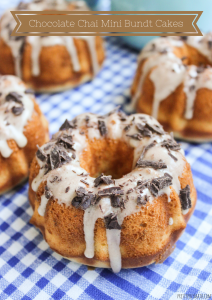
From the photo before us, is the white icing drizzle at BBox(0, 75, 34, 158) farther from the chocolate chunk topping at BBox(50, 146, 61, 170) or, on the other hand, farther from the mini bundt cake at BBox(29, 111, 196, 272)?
the chocolate chunk topping at BBox(50, 146, 61, 170)

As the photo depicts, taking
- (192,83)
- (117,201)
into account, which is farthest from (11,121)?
(192,83)

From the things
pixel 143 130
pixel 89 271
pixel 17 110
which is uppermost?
pixel 17 110

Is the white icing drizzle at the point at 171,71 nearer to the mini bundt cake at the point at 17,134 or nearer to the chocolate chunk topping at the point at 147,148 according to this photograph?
the chocolate chunk topping at the point at 147,148

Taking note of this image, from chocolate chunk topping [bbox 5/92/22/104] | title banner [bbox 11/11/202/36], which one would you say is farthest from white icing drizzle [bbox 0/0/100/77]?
chocolate chunk topping [bbox 5/92/22/104]

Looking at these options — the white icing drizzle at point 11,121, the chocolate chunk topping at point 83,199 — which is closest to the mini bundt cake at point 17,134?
the white icing drizzle at point 11,121

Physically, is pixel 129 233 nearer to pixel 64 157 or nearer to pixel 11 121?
pixel 64 157

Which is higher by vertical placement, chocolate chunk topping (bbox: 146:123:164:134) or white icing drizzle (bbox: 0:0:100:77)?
white icing drizzle (bbox: 0:0:100:77)
